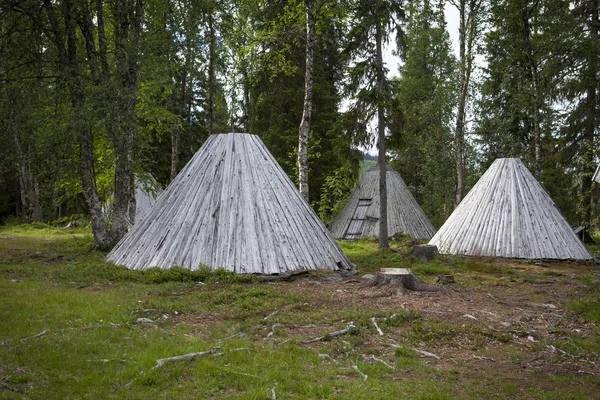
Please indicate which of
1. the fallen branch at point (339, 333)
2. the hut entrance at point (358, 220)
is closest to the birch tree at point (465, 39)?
the hut entrance at point (358, 220)

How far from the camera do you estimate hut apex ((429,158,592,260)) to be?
16.4 m

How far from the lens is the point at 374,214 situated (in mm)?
24672

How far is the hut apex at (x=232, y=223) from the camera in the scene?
37.4 ft

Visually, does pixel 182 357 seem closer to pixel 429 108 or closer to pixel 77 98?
pixel 77 98

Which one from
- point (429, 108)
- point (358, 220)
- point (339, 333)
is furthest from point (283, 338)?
point (429, 108)

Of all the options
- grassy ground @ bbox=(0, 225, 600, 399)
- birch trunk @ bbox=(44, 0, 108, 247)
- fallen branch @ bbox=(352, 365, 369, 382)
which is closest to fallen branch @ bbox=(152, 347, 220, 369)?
grassy ground @ bbox=(0, 225, 600, 399)

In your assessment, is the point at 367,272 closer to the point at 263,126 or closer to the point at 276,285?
the point at 276,285

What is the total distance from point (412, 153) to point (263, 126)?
41.3 feet

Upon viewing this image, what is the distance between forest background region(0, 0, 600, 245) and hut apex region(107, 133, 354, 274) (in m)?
2.86

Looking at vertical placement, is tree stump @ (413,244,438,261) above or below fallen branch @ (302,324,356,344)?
above

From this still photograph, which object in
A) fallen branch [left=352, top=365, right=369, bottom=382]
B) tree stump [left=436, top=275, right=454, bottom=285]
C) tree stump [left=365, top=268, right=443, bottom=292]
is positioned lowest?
fallen branch [left=352, top=365, right=369, bottom=382]

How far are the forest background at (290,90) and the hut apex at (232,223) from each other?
286cm

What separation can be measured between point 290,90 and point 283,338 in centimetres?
1938

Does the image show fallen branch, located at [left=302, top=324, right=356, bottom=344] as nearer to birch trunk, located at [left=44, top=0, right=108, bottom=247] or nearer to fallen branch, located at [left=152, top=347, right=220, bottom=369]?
fallen branch, located at [left=152, top=347, right=220, bottom=369]
